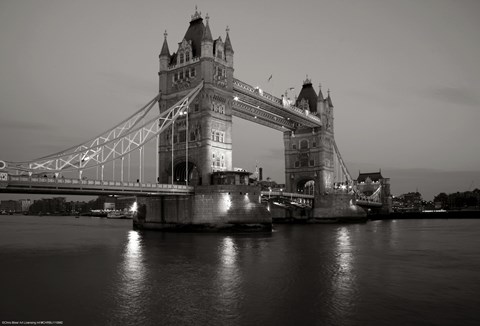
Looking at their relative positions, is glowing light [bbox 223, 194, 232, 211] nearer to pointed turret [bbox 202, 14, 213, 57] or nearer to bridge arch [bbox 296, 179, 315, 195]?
pointed turret [bbox 202, 14, 213, 57]

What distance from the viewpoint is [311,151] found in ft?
266

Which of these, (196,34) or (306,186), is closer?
(196,34)

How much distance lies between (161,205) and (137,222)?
21.9 feet

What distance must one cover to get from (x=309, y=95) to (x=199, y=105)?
4019 cm

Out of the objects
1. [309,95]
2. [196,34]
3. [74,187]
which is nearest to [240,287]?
[74,187]

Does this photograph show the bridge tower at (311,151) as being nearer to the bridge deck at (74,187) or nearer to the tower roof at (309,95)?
the tower roof at (309,95)

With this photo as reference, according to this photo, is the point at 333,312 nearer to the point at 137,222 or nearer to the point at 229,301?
the point at 229,301

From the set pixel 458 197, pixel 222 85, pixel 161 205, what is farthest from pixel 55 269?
pixel 458 197

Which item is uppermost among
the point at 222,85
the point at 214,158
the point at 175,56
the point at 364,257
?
the point at 175,56

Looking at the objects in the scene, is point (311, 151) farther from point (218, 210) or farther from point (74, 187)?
point (74, 187)

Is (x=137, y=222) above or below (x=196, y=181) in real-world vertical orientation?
below

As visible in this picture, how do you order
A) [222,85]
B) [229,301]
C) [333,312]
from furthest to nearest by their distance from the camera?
1. [222,85]
2. [229,301]
3. [333,312]

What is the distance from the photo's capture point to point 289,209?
80.9m

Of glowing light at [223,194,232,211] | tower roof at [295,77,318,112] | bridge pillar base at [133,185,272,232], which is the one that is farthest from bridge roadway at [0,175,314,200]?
tower roof at [295,77,318,112]
